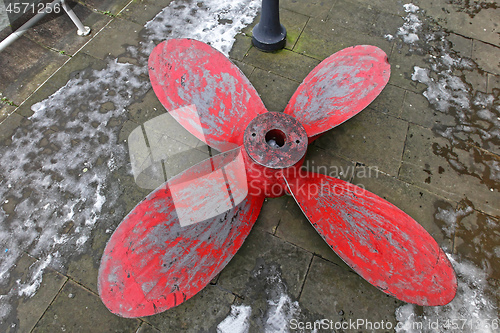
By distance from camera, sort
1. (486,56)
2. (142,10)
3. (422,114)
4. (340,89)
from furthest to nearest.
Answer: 1. (142,10)
2. (486,56)
3. (422,114)
4. (340,89)

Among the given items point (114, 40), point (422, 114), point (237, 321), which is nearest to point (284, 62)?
point (422, 114)

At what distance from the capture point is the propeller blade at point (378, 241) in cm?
214

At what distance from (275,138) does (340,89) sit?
2.82 feet

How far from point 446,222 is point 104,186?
3920 mm

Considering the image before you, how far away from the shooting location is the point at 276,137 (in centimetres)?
280

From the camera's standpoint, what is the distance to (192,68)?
2.99 metres

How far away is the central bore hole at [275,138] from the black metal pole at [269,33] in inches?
79.1

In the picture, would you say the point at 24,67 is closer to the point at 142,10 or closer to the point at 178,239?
the point at 142,10

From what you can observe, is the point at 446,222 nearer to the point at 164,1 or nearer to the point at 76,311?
the point at 76,311

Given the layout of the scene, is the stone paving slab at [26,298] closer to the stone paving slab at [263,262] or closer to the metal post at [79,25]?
the stone paving slab at [263,262]

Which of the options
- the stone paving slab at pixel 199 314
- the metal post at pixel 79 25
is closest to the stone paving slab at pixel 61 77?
the metal post at pixel 79 25

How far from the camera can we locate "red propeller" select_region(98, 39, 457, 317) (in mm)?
2146

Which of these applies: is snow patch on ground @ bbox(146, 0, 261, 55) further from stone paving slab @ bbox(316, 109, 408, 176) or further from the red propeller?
stone paving slab @ bbox(316, 109, 408, 176)

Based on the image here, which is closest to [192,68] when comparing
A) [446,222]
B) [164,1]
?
[164,1]
